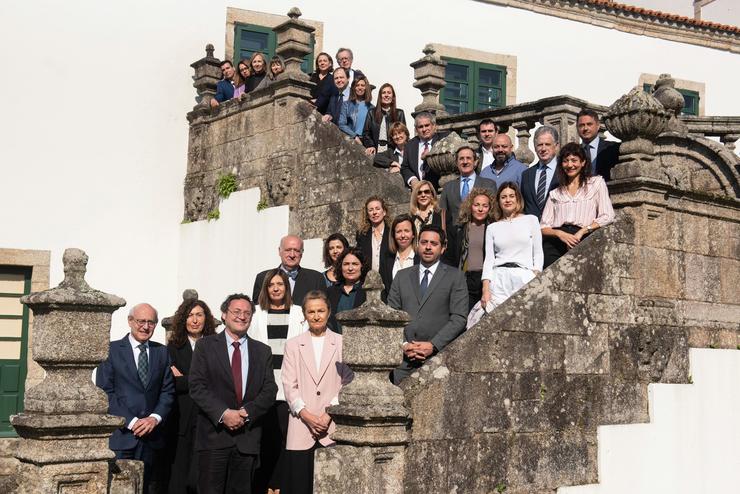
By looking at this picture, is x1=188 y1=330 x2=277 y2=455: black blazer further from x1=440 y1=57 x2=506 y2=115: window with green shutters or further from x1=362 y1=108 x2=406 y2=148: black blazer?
x1=440 y1=57 x2=506 y2=115: window with green shutters

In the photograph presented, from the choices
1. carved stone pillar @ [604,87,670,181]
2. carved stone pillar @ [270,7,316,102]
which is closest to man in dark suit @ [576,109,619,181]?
carved stone pillar @ [604,87,670,181]

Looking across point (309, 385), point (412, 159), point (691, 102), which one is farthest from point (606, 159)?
point (691, 102)

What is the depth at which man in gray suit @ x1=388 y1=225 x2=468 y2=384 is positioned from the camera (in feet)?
22.0

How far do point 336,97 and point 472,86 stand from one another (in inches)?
166

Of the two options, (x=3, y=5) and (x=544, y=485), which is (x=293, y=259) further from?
(x=3, y=5)

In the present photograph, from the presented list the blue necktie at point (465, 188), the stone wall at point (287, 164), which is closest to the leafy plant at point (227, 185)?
the stone wall at point (287, 164)

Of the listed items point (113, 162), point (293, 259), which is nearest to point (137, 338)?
point (293, 259)

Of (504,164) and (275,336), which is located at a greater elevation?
(504,164)

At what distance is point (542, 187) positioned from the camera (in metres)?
8.09

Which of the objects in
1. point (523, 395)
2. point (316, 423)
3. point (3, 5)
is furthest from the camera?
point (3, 5)

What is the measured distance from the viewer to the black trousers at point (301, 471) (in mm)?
6441

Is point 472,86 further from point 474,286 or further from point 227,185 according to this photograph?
point 474,286

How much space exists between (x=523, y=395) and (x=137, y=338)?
8.74 ft

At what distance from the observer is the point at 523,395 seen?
689cm
